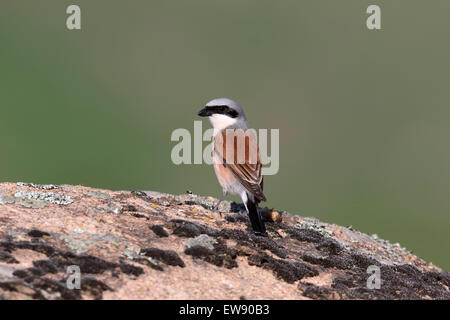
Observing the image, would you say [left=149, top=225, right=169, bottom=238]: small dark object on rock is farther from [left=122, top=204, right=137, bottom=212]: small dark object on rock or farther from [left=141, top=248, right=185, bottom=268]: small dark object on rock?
[left=122, top=204, right=137, bottom=212]: small dark object on rock

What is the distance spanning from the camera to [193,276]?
36.0ft

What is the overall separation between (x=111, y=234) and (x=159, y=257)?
4.69 feet

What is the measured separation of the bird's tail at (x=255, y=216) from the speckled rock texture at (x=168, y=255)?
0.34 metres

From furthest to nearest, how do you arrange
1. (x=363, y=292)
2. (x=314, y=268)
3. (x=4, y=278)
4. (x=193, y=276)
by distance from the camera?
(x=314, y=268)
(x=363, y=292)
(x=193, y=276)
(x=4, y=278)

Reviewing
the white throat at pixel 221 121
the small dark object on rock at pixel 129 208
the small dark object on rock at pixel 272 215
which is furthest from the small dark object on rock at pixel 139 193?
the small dark object on rock at pixel 272 215

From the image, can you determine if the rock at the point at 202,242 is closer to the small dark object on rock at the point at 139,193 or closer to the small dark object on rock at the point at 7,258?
the small dark object on rock at the point at 7,258

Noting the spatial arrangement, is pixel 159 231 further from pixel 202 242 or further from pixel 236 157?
pixel 236 157

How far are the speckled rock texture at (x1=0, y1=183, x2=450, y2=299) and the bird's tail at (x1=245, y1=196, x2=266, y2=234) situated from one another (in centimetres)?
34

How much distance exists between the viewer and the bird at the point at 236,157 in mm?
14859

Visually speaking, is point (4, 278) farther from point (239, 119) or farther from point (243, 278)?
point (239, 119)

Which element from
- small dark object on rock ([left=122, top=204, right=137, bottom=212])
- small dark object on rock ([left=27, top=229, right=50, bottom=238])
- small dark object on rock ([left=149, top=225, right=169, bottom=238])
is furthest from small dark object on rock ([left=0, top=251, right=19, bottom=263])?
small dark object on rock ([left=122, top=204, right=137, bottom=212])

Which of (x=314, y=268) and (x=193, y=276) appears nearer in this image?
(x=193, y=276)

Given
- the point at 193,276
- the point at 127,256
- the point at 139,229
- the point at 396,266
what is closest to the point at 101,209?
the point at 139,229

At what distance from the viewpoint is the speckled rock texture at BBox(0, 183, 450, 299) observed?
10.1 m
